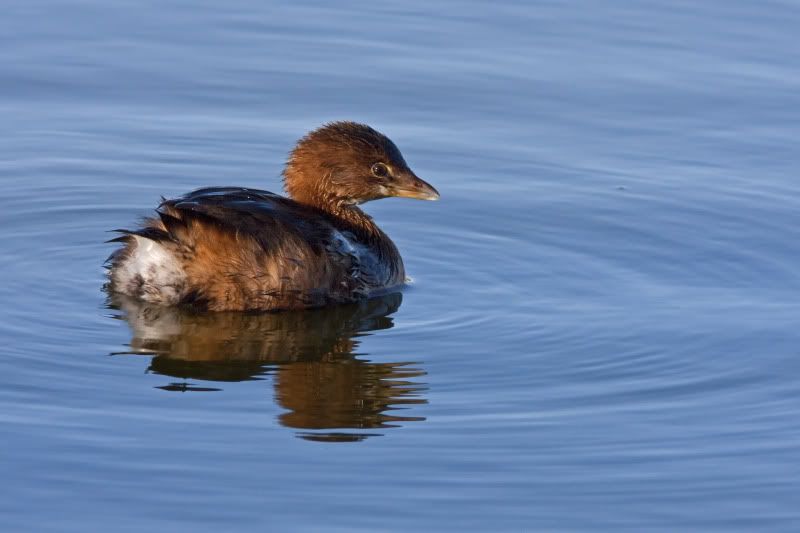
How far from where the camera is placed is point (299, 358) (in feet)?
29.5

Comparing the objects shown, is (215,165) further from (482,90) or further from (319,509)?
(319,509)

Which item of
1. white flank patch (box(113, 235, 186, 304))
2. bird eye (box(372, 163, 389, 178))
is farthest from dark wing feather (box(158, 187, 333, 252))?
bird eye (box(372, 163, 389, 178))

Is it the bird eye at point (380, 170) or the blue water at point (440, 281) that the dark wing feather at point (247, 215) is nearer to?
the blue water at point (440, 281)

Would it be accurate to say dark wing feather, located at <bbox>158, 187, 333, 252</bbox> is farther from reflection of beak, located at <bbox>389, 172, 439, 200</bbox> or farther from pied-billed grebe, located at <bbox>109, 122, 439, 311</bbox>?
reflection of beak, located at <bbox>389, 172, 439, 200</bbox>

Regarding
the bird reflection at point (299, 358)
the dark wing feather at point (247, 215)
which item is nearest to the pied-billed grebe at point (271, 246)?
the dark wing feather at point (247, 215)

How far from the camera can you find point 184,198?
956 centimetres

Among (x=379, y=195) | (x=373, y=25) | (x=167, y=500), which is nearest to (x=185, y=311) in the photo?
(x=379, y=195)

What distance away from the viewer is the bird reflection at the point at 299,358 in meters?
8.19

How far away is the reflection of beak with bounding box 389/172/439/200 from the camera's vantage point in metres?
Answer: 10.6

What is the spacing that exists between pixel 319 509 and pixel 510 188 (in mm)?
5114

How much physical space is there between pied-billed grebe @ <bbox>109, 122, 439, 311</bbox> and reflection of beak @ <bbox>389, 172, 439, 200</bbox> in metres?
0.17

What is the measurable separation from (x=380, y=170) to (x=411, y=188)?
23cm

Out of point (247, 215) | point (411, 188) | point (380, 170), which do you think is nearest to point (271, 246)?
point (247, 215)

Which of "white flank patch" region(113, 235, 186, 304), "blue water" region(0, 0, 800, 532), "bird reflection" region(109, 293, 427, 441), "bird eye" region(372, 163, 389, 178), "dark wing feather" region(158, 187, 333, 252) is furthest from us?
"bird eye" region(372, 163, 389, 178)
